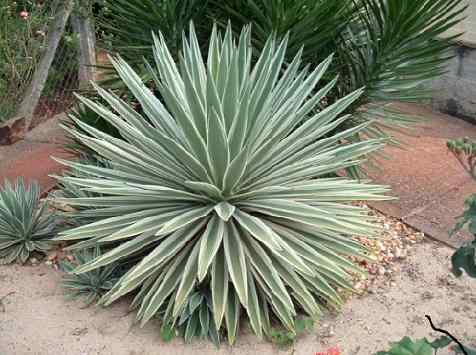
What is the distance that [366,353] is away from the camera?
2.85m

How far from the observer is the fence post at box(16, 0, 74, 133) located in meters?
5.26

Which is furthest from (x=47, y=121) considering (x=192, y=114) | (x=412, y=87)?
(x=412, y=87)

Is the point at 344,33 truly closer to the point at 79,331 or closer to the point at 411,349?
the point at 79,331

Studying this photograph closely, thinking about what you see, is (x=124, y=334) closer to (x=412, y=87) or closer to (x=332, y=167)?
(x=332, y=167)

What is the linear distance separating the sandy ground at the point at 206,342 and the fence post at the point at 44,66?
94.5 inches

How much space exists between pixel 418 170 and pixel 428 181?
19cm

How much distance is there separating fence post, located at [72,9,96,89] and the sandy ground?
289cm

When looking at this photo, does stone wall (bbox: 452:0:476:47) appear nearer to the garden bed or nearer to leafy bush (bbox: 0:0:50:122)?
the garden bed

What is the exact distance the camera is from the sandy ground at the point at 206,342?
9.39 feet

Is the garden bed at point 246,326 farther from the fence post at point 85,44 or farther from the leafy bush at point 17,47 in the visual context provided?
the fence post at point 85,44

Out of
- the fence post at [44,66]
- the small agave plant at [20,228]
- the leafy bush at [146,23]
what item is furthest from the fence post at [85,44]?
the small agave plant at [20,228]

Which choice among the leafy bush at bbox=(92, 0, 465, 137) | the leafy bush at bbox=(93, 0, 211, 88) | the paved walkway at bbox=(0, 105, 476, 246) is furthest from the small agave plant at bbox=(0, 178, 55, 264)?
the leafy bush at bbox=(92, 0, 465, 137)

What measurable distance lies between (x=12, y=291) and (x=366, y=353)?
6.25 feet

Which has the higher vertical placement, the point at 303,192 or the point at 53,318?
the point at 303,192
